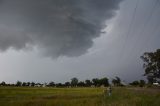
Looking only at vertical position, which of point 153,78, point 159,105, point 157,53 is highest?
point 157,53

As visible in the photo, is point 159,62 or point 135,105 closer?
point 135,105

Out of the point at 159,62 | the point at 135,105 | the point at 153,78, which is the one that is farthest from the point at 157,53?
the point at 135,105

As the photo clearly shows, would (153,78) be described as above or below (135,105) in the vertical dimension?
above

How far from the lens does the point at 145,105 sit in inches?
732

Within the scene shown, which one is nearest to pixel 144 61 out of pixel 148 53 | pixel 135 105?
pixel 148 53

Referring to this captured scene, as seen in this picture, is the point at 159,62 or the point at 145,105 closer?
the point at 145,105

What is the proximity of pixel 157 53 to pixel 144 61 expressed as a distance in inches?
225

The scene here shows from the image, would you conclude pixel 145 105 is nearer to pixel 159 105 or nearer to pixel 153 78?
pixel 159 105

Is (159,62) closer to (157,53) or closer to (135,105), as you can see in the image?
(157,53)

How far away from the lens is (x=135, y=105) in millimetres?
18938

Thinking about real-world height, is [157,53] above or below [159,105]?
above

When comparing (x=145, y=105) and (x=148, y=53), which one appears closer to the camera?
(x=145, y=105)

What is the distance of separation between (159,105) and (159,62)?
81776 mm

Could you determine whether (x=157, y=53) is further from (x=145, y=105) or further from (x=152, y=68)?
(x=145, y=105)
